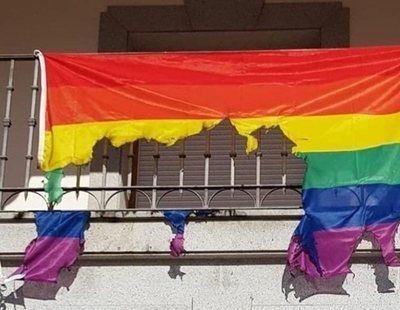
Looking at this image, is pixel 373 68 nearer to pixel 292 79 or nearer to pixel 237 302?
pixel 292 79

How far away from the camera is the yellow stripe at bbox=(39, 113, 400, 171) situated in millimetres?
6422

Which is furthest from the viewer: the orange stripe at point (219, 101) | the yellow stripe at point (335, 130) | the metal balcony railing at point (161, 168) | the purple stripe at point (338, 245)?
the metal balcony railing at point (161, 168)

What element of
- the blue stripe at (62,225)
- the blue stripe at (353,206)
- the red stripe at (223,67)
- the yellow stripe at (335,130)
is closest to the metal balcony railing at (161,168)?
the red stripe at (223,67)

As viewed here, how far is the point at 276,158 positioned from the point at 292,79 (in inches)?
77.0

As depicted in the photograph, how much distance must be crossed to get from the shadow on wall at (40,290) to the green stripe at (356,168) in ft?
5.51

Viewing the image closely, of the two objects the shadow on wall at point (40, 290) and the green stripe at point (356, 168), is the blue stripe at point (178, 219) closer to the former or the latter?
the shadow on wall at point (40, 290)

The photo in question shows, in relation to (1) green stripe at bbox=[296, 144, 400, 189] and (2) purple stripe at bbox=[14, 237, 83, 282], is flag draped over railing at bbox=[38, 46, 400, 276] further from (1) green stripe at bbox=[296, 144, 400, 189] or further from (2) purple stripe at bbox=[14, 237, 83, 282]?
(2) purple stripe at bbox=[14, 237, 83, 282]

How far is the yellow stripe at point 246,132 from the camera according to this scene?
6422 mm

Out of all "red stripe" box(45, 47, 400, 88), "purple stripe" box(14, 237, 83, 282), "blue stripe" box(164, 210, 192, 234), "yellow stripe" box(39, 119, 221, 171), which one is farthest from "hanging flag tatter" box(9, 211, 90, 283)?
"red stripe" box(45, 47, 400, 88)

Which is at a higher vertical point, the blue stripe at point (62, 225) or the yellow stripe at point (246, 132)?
the yellow stripe at point (246, 132)

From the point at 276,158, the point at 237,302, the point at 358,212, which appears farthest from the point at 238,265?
the point at 276,158

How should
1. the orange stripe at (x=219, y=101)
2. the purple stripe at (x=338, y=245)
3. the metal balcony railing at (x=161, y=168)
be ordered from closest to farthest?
the purple stripe at (x=338, y=245), the orange stripe at (x=219, y=101), the metal balcony railing at (x=161, y=168)

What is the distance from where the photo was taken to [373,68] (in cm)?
659

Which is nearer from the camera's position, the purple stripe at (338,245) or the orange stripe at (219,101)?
the purple stripe at (338,245)
